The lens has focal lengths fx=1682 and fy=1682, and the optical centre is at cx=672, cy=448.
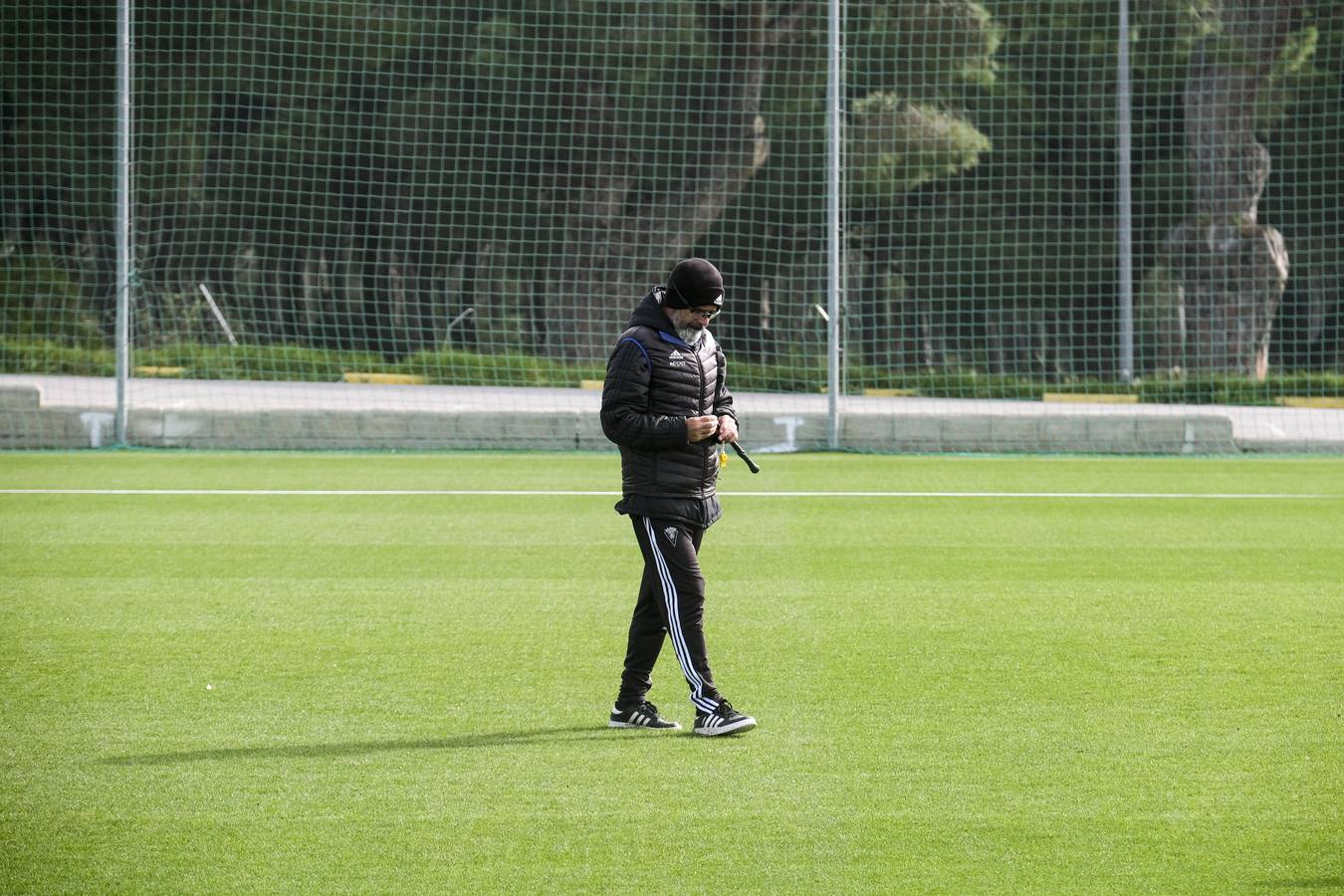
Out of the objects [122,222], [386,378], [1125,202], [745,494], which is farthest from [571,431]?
[1125,202]

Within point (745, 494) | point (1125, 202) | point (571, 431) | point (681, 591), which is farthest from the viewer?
point (1125, 202)

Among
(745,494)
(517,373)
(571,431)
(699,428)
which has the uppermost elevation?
(517,373)

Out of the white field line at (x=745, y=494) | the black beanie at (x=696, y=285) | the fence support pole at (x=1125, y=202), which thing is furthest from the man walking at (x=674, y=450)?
the fence support pole at (x=1125, y=202)

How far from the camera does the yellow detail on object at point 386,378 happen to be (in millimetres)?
23031

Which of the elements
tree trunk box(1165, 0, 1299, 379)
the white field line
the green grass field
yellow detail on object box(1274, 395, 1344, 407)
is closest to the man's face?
the green grass field

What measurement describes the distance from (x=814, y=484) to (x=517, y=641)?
21.4ft

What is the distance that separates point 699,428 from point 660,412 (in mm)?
181

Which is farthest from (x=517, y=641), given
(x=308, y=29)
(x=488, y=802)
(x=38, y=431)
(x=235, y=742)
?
(x=308, y=29)

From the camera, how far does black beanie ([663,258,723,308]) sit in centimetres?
601

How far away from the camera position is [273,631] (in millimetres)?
7965

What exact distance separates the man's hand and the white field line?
7.14 meters

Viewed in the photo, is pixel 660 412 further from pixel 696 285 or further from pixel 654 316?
pixel 696 285

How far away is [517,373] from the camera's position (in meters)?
22.2

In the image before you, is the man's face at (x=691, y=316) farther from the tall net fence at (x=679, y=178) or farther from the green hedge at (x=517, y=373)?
the tall net fence at (x=679, y=178)
